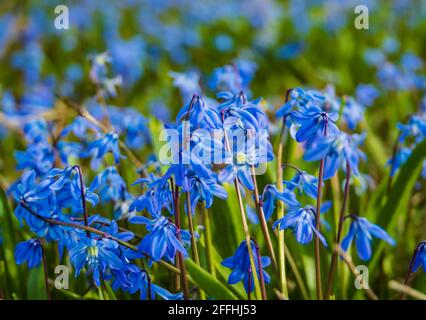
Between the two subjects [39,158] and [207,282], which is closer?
[207,282]

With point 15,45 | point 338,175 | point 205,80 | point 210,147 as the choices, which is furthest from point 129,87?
point 210,147

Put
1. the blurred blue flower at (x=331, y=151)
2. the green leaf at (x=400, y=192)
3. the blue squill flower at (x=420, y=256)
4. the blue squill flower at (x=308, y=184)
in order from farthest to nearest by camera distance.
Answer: the green leaf at (x=400, y=192), the blue squill flower at (x=308, y=184), the blue squill flower at (x=420, y=256), the blurred blue flower at (x=331, y=151)

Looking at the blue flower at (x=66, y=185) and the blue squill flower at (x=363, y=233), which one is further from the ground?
the blue flower at (x=66, y=185)

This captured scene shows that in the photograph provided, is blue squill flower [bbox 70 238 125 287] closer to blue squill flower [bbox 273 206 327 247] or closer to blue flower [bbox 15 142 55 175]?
blue squill flower [bbox 273 206 327 247]

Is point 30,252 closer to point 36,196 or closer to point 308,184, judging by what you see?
point 36,196

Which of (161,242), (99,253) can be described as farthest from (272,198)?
(99,253)

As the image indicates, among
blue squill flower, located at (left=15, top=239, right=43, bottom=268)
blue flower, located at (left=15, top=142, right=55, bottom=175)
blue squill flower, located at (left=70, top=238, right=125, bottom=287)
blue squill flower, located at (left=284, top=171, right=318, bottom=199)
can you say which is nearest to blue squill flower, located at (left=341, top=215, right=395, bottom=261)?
blue squill flower, located at (left=284, top=171, right=318, bottom=199)

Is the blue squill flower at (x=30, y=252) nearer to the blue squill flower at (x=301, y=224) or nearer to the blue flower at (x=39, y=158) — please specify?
the blue flower at (x=39, y=158)

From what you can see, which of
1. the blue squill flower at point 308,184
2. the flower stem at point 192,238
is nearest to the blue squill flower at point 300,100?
the blue squill flower at point 308,184
